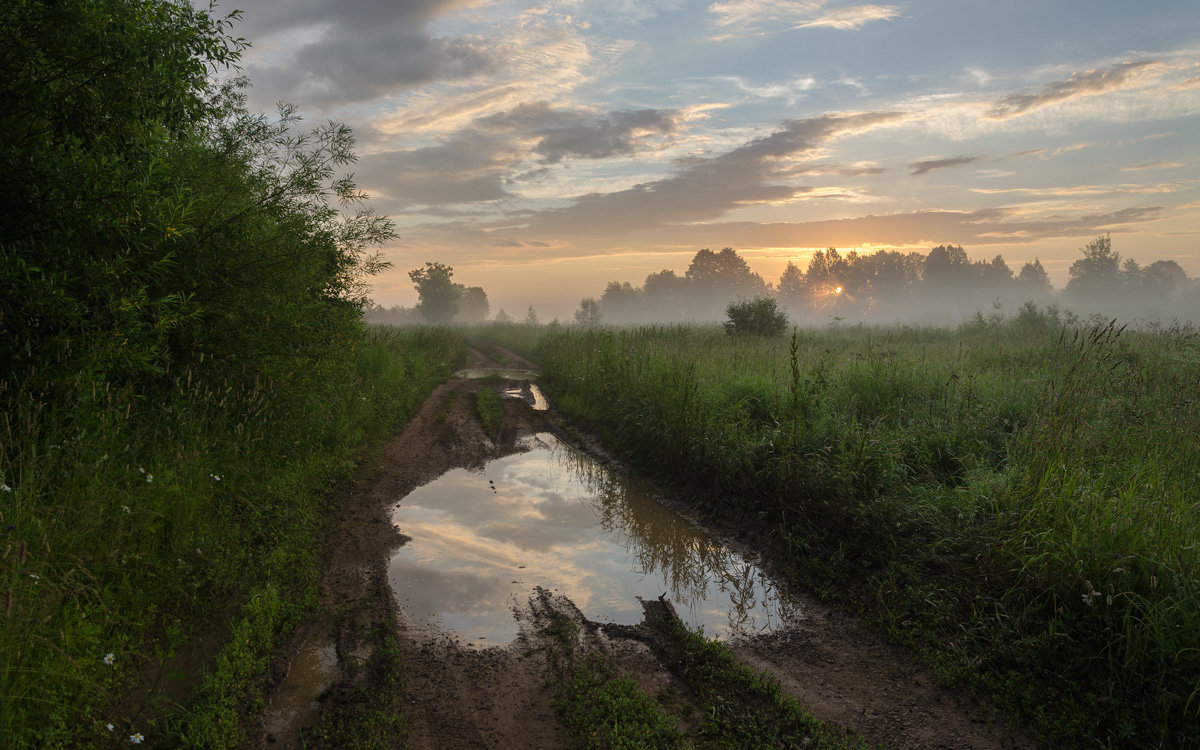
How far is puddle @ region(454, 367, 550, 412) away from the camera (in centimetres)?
1380

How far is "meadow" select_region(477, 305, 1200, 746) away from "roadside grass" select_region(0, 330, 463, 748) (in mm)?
4484

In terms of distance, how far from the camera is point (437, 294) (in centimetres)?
8625

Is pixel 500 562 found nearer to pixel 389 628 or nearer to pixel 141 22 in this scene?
pixel 389 628

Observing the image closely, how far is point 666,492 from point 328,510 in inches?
164

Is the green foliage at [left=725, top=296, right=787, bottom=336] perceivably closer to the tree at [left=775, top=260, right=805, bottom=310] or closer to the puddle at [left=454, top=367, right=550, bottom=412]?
the puddle at [left=454, top=367, right=550, bottom=412]

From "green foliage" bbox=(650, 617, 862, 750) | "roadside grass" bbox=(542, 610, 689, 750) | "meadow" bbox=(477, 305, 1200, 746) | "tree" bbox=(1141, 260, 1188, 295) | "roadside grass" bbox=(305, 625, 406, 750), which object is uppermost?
"tree" bbox=(1141, 260, 1188, 295)

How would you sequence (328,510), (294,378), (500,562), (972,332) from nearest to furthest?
(500,562) → (328,510) → (294,378) → (972,332)

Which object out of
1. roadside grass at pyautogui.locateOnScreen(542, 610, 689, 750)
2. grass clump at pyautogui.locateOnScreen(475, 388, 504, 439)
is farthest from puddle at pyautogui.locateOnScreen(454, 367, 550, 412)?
roadside grass at pyautogui.locateOnScreen(542, 610, 689, 750)

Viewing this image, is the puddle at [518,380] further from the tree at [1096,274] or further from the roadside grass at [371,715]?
the tree at [1096,274]

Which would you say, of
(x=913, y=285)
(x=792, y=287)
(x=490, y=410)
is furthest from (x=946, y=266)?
(x=490, y=410)

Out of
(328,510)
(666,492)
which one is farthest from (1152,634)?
(328,510)

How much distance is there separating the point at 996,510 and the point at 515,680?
4228 mm

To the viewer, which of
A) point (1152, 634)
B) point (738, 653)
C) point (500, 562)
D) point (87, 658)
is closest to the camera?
point (87, 658)

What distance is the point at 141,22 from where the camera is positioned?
4.51 meters
